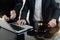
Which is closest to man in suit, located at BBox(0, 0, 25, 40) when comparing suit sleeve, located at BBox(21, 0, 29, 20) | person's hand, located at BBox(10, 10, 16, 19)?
A: person's hand, located at BBox(10, 10, 16, 19)

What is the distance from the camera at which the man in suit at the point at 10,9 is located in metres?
1.96

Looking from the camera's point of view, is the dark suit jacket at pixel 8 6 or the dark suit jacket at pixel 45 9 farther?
the dark suit jacket at pixel 8 6

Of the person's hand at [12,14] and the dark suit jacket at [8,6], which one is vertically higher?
the dark suit jacket at [8,6]

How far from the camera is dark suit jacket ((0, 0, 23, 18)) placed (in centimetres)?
201

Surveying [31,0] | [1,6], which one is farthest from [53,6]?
[1,6]

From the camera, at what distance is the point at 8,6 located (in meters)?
2.26

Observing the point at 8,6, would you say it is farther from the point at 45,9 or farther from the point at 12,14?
the point at 45,9

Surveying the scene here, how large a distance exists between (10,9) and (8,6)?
0.08 meters

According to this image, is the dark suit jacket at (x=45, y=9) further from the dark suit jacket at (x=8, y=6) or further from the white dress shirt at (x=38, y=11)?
the dark suit jacket at (x=8, y=6)

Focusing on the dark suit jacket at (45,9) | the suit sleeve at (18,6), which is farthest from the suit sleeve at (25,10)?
the suit sleeve at (18,6)

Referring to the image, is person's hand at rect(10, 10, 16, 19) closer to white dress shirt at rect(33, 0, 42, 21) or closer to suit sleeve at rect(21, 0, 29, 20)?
suit sleeve at rect(21, 0, 29, 20)

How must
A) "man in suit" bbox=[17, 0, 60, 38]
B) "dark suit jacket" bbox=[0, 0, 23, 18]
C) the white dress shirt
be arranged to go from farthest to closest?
1. "dark suit jacket" bbox=[0, 0, 23, 18]
2. the white dress shirt
3. "man in suit" bbox=[17, 0, 60, 38]

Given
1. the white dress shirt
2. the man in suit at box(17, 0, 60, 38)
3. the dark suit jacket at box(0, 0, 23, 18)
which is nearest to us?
the man in suit at box(17, 0, 60, 38)

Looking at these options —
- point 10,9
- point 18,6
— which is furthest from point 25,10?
point 10,9
